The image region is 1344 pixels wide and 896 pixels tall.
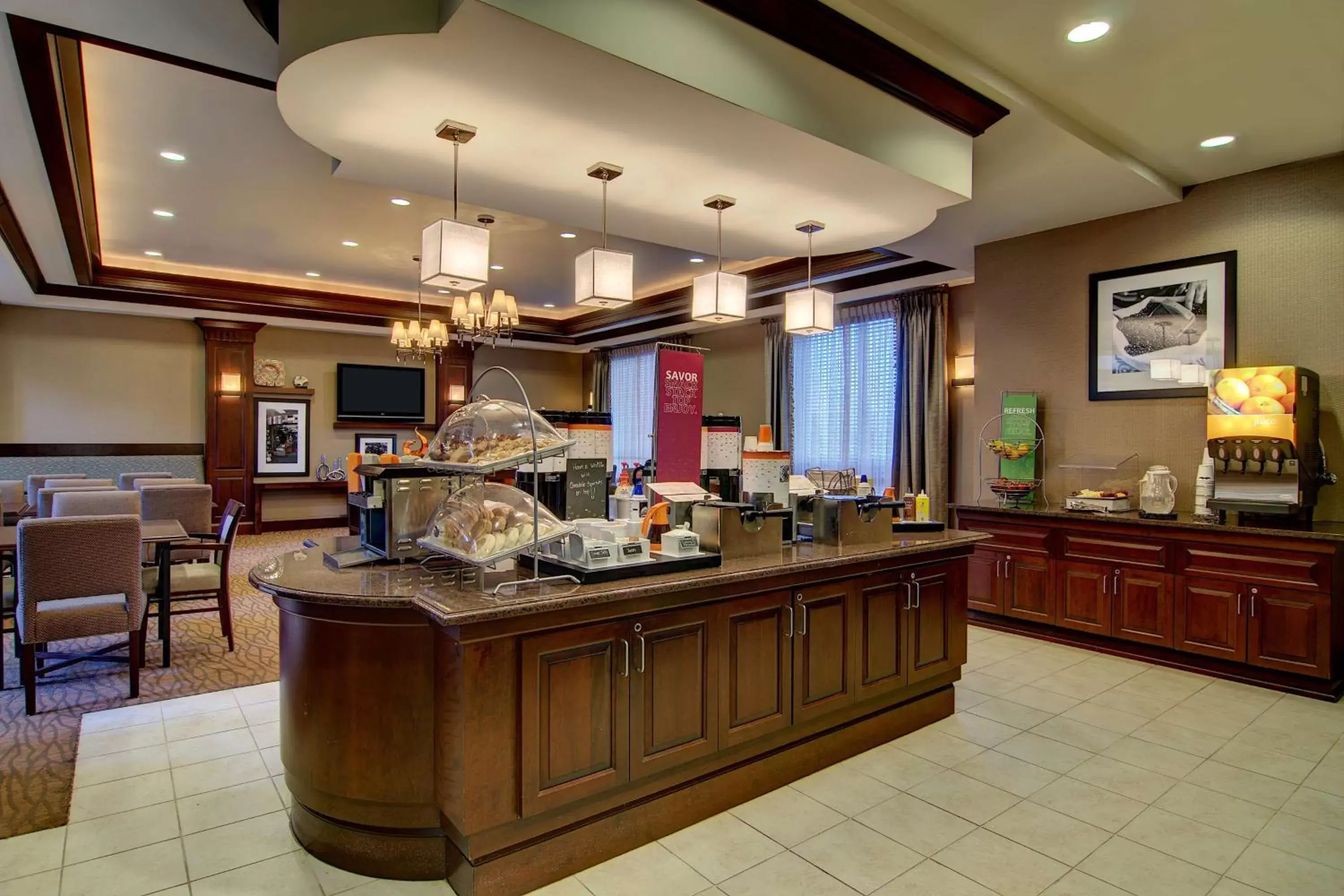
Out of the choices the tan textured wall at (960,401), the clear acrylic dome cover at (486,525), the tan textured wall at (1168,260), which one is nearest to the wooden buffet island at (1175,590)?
the tan textured wall at (1168,260)

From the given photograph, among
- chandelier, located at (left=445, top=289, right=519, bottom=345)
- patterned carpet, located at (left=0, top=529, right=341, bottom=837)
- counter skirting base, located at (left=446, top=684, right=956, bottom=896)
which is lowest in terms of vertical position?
patterned carpet, located at (left=0, top=529, right=341, bottom=837)

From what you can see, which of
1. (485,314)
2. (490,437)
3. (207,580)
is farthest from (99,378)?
(490,437)

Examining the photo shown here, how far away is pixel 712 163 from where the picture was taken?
3.38 metres

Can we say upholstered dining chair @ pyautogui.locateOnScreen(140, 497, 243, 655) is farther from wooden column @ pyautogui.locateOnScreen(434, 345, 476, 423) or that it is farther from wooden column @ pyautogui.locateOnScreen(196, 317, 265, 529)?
wooden column @ pyautogui.locateOnScreen(434, 345, 476, 423)

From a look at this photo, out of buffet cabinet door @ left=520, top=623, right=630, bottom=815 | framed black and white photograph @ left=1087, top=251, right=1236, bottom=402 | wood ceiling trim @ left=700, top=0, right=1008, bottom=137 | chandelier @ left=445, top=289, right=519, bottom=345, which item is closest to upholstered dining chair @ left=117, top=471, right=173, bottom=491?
chandelier @ left=445, top=289, right=519, bottom=345

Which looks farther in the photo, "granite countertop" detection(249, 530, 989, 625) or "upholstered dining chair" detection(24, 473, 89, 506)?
"upholstered dining chair" detection(24, 473, 89, 506)

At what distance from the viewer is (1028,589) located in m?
5.07

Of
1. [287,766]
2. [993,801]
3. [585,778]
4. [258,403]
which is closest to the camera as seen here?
[585,778]

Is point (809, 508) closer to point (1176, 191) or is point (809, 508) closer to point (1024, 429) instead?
point (1024, 429)

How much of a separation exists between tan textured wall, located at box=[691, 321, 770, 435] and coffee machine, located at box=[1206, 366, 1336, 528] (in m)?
5.33

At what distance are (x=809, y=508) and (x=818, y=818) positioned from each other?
148 cm

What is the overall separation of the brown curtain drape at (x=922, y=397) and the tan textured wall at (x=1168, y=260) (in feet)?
3.98

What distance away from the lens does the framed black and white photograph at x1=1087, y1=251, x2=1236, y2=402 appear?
15.0 ft

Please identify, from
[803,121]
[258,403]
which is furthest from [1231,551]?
[258,403]
